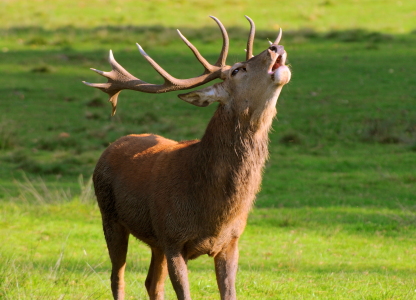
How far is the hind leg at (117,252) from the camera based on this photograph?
6984 millimetres

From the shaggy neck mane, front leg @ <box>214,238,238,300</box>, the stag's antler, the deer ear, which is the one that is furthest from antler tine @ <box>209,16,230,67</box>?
front leg @ <box>214,238,238,300</box>

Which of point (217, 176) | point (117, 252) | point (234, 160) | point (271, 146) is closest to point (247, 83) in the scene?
point (234, 160)

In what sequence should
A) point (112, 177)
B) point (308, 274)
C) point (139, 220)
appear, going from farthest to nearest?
point (308, 274), point (112, 177), point (139, 220)

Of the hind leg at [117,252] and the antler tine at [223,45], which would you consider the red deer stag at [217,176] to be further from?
the hind leg at [117,252]

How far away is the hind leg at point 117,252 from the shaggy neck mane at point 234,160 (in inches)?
54.3

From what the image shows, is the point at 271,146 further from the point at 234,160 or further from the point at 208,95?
the point at 234,160

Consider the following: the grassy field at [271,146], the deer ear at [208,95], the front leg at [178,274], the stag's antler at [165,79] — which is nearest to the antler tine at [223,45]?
the stag's antler at [165,79]

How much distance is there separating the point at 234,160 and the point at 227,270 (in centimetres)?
97

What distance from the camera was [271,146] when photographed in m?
16.0

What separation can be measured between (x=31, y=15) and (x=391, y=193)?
82.4 feet

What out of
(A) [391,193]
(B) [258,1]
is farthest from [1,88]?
(B) [258,1]

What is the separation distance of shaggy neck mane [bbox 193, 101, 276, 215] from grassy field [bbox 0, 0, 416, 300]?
167 centimetres

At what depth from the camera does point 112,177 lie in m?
7.00

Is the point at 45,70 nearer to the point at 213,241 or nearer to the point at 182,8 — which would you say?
the point at 182,8
